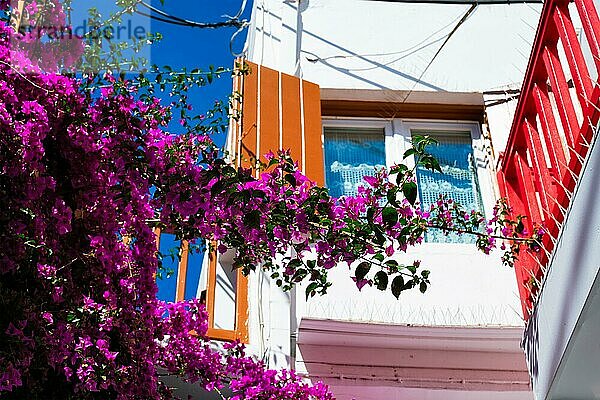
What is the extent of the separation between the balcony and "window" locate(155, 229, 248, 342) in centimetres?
174

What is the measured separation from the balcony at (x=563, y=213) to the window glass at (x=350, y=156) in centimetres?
189

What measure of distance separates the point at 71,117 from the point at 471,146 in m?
4.46

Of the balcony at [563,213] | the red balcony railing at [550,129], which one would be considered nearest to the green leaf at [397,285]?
the balcony at [563,213]

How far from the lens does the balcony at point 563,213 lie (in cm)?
336

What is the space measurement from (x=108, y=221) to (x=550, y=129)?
2445mm

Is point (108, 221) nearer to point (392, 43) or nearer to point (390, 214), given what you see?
point (390, 214)

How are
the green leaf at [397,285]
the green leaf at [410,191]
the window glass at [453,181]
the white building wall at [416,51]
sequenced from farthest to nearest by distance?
1. the window glass at [453,181]
2. the white building wall at [416,51]
3. the green leaf at [397,285]
4. the green leaf at [410,191]

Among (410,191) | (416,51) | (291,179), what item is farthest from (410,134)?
(410,191)

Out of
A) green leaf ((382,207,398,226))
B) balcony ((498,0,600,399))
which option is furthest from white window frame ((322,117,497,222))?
green leaf ((382,207,398,226))

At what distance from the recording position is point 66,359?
354cm

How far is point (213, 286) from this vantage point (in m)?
6.22

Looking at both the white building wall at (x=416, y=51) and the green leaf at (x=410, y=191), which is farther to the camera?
the white building wall at (x=416, y=51)

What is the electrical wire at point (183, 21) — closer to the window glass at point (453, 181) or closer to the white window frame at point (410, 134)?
the white window frame at point (410, 134)

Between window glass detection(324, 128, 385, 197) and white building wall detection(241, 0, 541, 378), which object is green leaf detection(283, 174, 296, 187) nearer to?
white building wall detection(241, 0, 541, 378)
